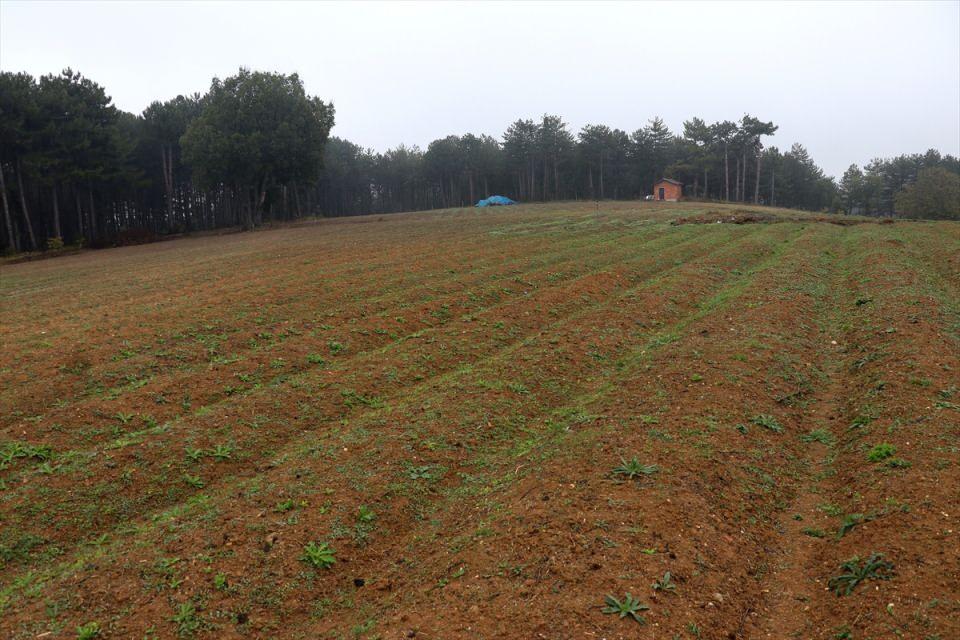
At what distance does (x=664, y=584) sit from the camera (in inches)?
230

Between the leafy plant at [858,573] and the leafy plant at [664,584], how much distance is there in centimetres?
163

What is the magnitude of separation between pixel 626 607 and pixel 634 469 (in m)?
2.58

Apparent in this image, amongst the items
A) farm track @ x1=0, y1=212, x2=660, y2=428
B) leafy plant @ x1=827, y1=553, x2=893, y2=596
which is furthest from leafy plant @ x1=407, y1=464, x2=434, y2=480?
farm track @ x1=0, y1=212, x2=660, y2=428

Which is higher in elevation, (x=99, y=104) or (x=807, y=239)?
(x=99, y=104)

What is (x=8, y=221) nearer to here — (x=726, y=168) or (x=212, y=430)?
(x=212, y=430)

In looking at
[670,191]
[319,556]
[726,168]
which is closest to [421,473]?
[319,556]

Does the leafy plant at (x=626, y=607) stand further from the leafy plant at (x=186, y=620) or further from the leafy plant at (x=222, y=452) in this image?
the leafy plant at (x=222, y=452)

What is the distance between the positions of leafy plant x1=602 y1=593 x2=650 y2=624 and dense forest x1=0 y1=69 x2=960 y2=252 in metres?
63.3

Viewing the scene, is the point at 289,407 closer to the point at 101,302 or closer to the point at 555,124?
the point at 101,302

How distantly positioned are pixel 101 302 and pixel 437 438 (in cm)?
1798

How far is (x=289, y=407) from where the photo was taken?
1133 cm

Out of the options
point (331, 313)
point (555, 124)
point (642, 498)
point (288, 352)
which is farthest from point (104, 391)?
point (555, 124)

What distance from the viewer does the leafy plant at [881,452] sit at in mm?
8039

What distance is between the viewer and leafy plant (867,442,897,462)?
804cm
